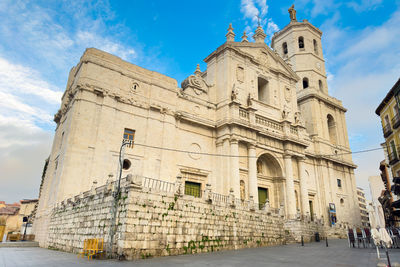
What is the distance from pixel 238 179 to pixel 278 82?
12.3 metres

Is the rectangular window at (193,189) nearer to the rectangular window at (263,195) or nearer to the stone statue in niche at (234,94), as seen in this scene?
the rectangular window at (263,195)

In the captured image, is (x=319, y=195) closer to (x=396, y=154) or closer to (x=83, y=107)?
(x=396, y=154)

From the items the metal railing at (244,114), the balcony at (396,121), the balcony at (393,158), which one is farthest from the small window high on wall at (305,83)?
Result: the metal railing at (244,114)

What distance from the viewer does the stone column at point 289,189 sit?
2244cm

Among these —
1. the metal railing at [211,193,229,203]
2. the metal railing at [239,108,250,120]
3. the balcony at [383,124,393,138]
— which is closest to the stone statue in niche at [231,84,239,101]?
the metal railing at [239,108,250,120]

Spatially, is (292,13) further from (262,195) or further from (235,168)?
(235,168)

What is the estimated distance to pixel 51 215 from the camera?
50.1 ft

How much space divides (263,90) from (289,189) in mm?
9917

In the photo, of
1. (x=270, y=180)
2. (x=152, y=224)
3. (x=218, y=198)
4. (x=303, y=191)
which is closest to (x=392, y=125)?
(x=303, y=191)

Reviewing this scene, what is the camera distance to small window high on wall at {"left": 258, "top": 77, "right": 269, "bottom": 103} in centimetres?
2652

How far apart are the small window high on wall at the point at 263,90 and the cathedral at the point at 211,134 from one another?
0.11 metres

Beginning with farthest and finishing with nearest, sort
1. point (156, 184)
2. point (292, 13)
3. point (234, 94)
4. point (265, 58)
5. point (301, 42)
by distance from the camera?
point (292, 13) < point (301, 42) < point (265, 58) < point (234, 94) < point (156, 184)

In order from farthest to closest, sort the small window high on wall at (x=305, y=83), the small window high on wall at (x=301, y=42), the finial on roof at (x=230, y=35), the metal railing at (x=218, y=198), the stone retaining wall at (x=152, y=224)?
1. the small window high on wall at (x=301, y=42)
2. the small window high on wall at (x=305, y=83)
3. the finial on roof at (x=230, y=35)
4. the metal railing at (x=218, y=198)
5. the stone retaining wall at (x=152, y=224)

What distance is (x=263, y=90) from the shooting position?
88.9 feet
